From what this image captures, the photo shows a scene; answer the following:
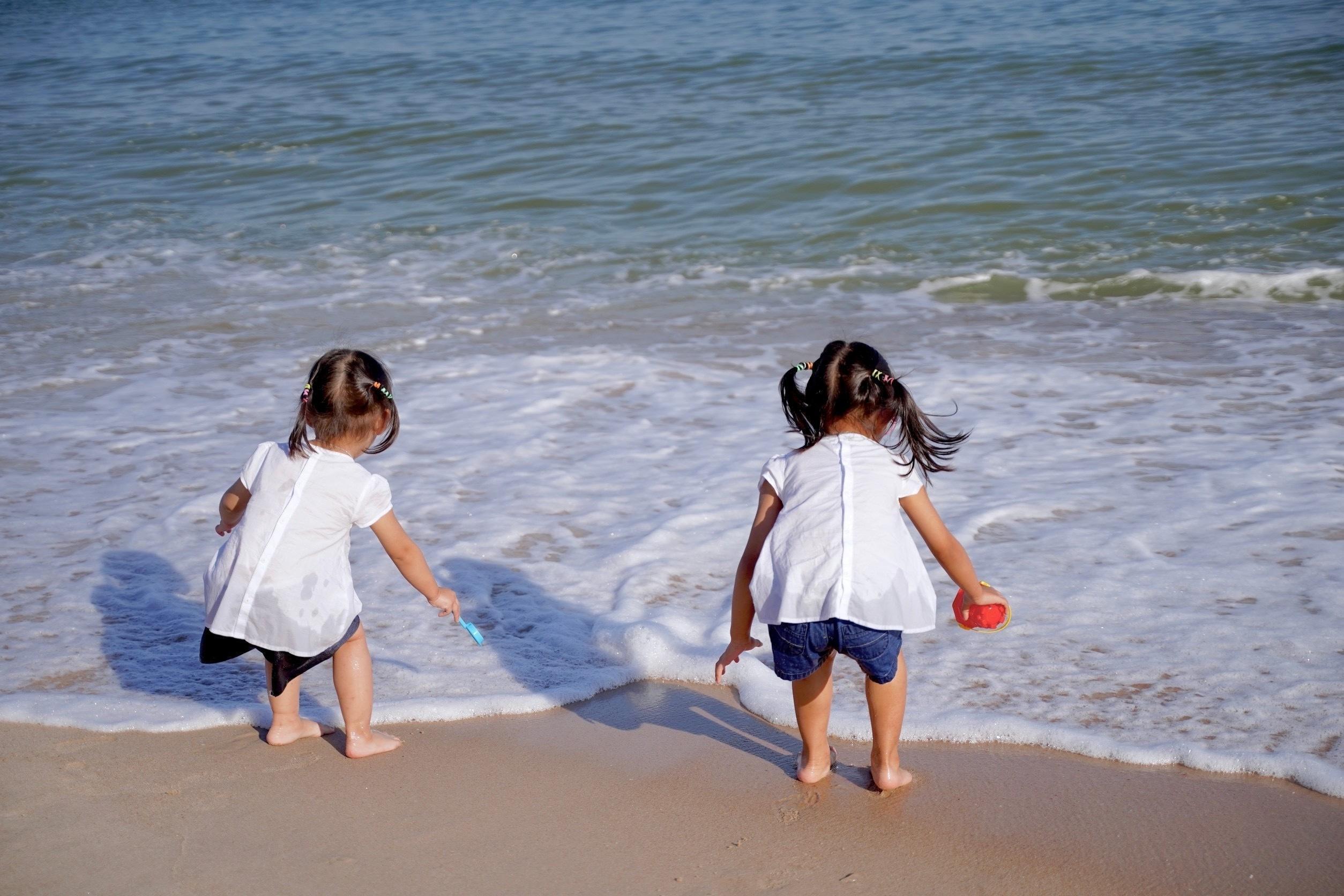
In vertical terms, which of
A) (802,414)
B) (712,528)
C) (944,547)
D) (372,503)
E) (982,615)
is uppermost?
(802,414)

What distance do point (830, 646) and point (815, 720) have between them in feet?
0.80

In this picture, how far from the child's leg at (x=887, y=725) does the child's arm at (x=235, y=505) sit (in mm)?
1601

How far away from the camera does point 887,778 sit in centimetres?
284

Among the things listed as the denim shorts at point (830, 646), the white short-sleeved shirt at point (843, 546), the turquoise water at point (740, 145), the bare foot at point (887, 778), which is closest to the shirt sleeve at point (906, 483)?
the white short-sleeved shirt at point (843, 546)

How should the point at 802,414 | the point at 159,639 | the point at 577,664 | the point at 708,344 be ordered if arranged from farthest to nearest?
the point at 708,344
the point at 159,639
the point at 577,664
the point at 802,414

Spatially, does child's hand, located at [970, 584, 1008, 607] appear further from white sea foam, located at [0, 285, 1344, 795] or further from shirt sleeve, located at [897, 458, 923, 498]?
white sea foam, located at [0, 285, 1344, 795]

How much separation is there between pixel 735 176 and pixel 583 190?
143 centimetres

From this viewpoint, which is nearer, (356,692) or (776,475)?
(776,475)

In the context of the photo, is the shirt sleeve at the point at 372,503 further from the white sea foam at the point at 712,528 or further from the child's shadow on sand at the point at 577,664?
the child's shadow on sand at the point at 577,664

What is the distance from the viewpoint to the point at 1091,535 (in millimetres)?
4340

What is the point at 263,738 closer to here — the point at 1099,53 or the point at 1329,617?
the point at 1329,617

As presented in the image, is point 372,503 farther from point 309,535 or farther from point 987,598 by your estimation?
point 987,598

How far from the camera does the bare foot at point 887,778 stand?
9.31 ft

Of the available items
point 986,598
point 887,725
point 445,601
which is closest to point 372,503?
point 445,601
